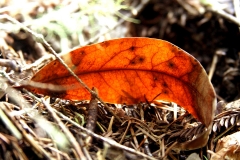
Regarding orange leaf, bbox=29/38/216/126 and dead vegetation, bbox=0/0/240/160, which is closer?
dead vegetation, bbox=0/0/240/160

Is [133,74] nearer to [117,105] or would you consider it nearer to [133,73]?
[133,73]

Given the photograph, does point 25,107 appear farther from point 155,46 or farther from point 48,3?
point 48,3

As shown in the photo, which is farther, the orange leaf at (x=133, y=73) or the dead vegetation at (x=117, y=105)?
the orange leaf at (x=133, y=73)

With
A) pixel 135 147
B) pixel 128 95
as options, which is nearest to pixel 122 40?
pixel 128 95

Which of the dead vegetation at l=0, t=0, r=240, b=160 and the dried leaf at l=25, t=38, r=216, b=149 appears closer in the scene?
the dead vegetation at l=0, t=0, r=240, b=160

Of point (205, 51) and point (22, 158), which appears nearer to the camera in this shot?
point (22, 158)

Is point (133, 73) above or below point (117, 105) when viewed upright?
above

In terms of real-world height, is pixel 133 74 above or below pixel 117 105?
above

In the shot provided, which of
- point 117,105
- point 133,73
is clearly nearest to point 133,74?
point 133,73
